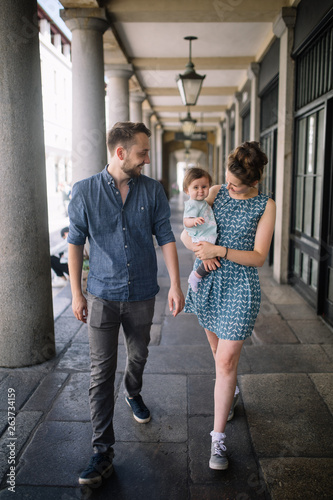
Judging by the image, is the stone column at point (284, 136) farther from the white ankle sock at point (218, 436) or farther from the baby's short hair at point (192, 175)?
the white ankle sock at point (218, 436)

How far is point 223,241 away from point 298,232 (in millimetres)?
4021

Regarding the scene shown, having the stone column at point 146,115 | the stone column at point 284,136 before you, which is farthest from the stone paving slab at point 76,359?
the stone column at point 146,115

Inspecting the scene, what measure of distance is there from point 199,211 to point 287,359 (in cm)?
196

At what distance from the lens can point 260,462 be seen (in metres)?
2.43

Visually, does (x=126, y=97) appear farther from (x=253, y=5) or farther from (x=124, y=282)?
(x=124, y=282)

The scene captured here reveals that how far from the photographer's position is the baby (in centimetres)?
245

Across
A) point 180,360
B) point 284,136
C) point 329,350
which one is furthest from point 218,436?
point 284,136

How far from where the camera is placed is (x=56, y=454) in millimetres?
2529

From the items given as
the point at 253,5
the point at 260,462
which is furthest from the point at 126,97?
the point at 260,462

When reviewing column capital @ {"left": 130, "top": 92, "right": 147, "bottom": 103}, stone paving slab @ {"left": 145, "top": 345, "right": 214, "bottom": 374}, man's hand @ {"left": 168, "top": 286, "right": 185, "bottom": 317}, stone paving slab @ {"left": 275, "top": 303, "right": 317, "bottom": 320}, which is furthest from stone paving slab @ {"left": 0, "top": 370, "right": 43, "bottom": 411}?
column capital @ {"left": 130, "top": 92, "right": 147, "bottom": 103}

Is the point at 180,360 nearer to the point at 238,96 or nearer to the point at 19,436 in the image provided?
the point at 19,436

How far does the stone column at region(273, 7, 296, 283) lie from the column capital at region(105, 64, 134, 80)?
3.48m

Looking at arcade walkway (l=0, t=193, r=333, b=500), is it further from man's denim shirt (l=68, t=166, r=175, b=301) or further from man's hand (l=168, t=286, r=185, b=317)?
man's denim shirt (l=68, t=166, r=175, b=301)

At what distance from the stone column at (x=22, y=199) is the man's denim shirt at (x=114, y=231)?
51.6 inches
